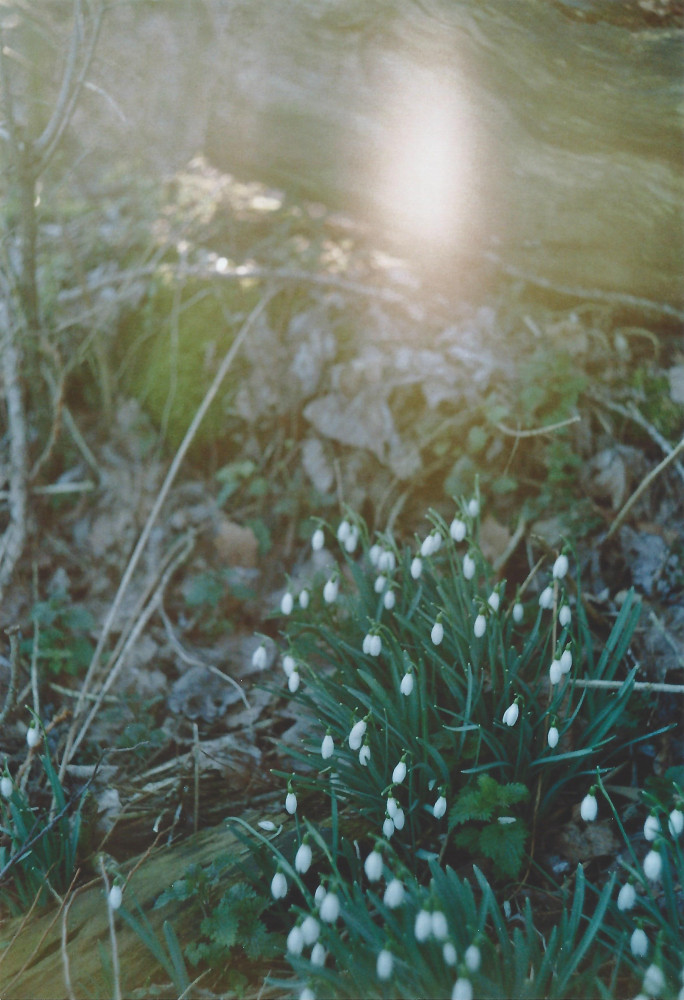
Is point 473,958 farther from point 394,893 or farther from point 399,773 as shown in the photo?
point 399,773

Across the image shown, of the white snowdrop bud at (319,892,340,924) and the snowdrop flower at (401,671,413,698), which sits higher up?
the snowdrop flower at (401,671,413,698)

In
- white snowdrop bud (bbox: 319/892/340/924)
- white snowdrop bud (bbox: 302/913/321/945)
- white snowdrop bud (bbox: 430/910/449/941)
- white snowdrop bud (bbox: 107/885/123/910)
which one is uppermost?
white snowdrop bud (bbox: 430/910/449/941)

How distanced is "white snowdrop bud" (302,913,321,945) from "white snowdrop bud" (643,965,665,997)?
673 mm

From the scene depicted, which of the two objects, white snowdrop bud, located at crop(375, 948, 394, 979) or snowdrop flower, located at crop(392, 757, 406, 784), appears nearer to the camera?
white snowdrop bud, located at crop(375, 948, 394, 979)

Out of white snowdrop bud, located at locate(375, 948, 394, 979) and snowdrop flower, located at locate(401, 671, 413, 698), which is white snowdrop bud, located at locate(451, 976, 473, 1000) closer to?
white snowdrop bud, located at locate(375, 948, 394, 979)

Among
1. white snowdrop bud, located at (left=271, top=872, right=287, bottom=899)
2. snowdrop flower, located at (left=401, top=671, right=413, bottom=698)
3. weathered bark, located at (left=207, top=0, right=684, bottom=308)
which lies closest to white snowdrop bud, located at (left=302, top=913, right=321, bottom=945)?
white snowdrop bud, located at (left=271, top=872, right=287, bottom=899)

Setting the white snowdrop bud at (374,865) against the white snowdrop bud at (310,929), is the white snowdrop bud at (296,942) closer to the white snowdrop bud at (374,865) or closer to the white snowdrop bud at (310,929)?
the white snowdrop bud at (310,929)

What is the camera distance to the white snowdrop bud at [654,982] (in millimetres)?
1466

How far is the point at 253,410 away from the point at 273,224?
1.27m

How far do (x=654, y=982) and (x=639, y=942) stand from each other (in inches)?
5.3

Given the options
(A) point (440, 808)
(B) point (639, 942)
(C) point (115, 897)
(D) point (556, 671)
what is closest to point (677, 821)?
(B) point (639, 942)

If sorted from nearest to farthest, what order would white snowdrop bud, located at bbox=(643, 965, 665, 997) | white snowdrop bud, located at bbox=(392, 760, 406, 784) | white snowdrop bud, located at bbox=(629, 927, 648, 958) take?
1. white snowdrop bud, located at bbox=(643, 965, 665, 997)
2. white snowdrop bud, located at bbox=(629, 927, 648, 958)
3. white snowdrop bud, located at bbox=(392, 760, 406, 784)

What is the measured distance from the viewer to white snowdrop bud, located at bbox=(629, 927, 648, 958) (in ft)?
5.23

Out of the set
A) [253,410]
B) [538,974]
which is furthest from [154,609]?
[538,974]
